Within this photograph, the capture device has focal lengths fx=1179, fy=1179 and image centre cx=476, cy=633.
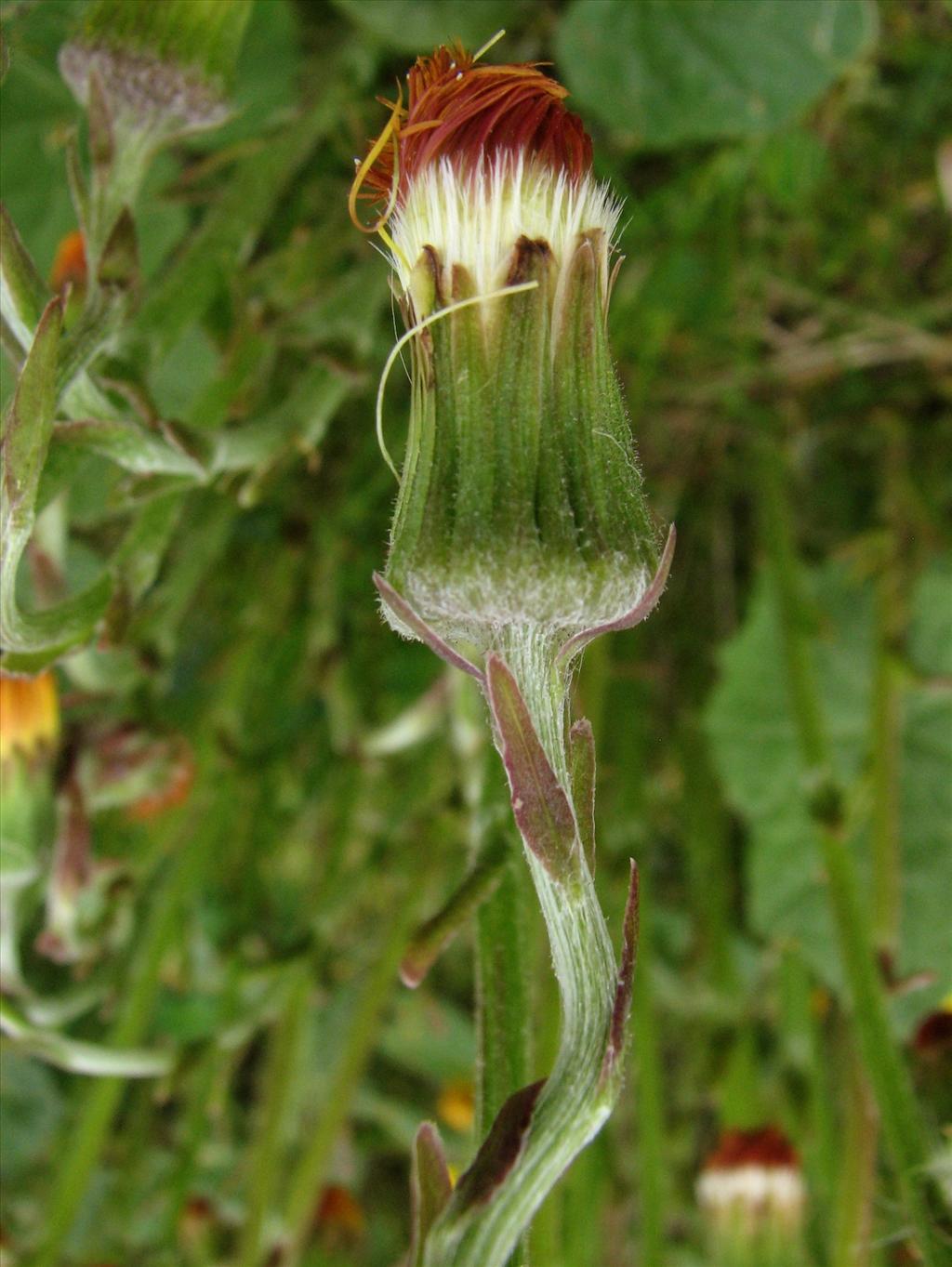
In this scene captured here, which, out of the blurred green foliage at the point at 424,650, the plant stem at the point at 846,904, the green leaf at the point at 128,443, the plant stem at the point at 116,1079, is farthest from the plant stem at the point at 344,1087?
the green leaf at the point at 128,443

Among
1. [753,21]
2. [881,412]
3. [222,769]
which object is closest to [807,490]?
[881,412]

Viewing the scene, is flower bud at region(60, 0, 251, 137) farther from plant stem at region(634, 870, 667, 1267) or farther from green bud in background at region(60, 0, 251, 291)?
plant stem at region(634, 870, 667, 1267)

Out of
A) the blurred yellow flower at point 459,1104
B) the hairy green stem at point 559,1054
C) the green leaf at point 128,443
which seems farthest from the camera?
the blurred yellow flower at point 459,1104

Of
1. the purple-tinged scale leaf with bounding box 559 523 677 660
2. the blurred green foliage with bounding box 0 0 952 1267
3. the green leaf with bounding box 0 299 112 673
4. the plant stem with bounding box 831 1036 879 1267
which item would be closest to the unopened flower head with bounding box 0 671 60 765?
the blurred green foliage with bounding box 0 0 952 1267

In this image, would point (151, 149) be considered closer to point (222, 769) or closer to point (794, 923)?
point (222, 769)

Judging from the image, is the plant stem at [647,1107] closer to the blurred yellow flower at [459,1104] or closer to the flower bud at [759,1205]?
the flower bud at [759,1205]
